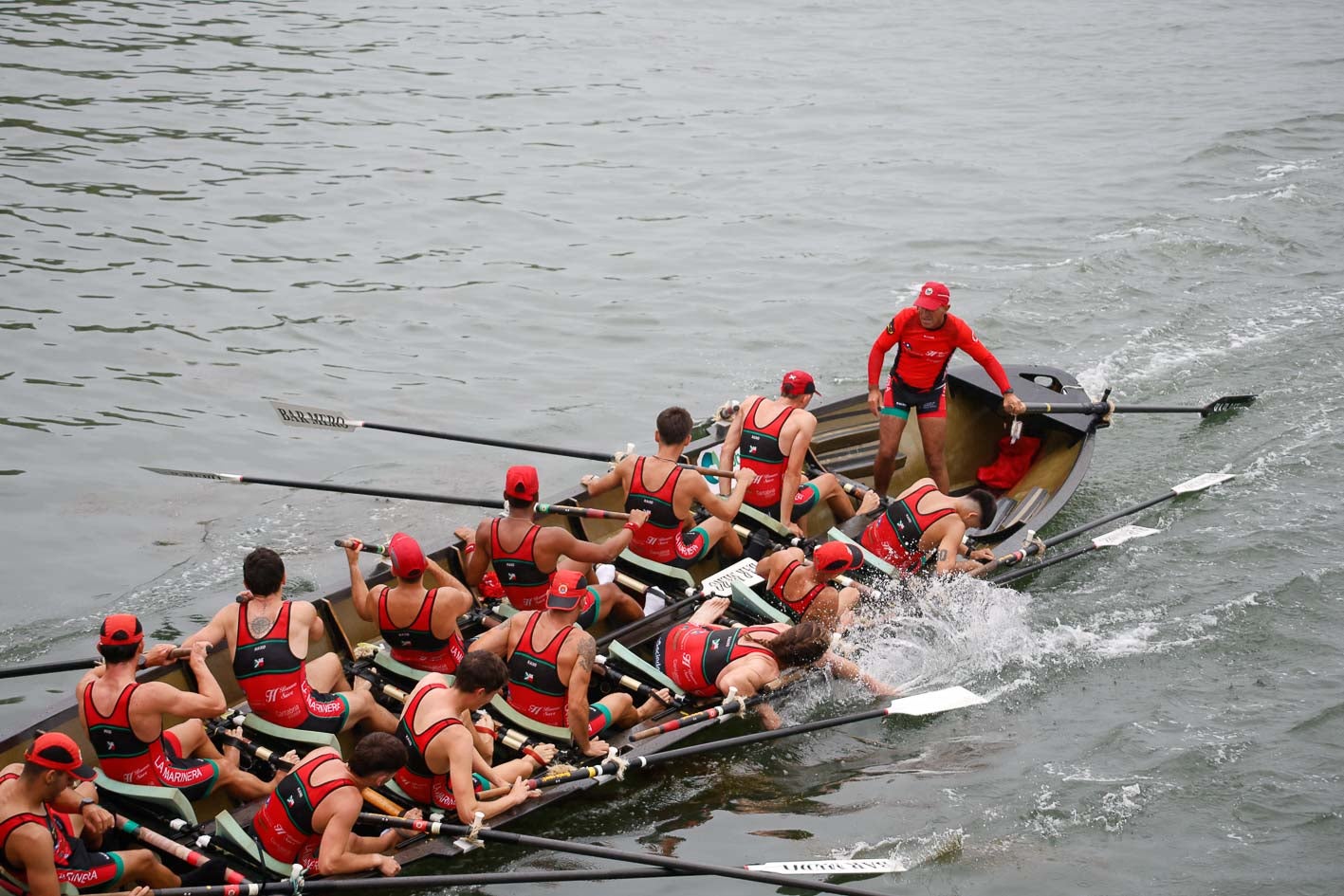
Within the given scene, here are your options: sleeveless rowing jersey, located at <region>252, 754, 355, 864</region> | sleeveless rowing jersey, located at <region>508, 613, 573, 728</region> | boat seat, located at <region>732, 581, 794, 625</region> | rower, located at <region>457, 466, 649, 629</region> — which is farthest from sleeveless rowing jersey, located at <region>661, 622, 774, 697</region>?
sleeveless rowing jersey, located at <region>252, 754, 355, 864</region>

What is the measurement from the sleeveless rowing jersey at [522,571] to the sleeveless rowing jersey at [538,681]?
0.85 m

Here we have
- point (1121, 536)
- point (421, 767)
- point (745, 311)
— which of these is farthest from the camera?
point (745, 311)

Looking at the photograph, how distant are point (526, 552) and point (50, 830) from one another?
3962 millimetres

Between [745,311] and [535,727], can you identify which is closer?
[535,727]

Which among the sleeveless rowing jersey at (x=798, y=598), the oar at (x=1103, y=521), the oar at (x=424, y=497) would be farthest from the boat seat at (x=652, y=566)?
the oar at (x=1103, y=521)

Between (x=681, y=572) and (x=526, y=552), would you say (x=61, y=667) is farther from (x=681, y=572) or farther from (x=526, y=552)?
(x=681, y=572)

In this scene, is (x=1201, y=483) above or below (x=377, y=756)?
below

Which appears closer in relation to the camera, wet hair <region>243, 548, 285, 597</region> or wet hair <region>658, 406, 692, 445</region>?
wet hair <region>243, 548, 285, 597</region>

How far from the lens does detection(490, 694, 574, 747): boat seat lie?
9633mm

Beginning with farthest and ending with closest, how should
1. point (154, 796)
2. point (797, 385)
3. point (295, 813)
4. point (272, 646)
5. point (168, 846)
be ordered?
point (797, 385) → point (272, 646) → point (154, 796) → point (168, 846) → point (295, 813)

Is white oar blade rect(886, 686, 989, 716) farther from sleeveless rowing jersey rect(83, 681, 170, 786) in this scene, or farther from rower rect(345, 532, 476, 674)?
sleeveless rowing jersey rect(83, 681, 170, 786)

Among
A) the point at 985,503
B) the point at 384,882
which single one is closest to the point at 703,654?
the point at 384,882

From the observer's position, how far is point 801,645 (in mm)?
10219

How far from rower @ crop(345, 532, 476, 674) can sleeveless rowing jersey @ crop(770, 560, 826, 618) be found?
296 cm
